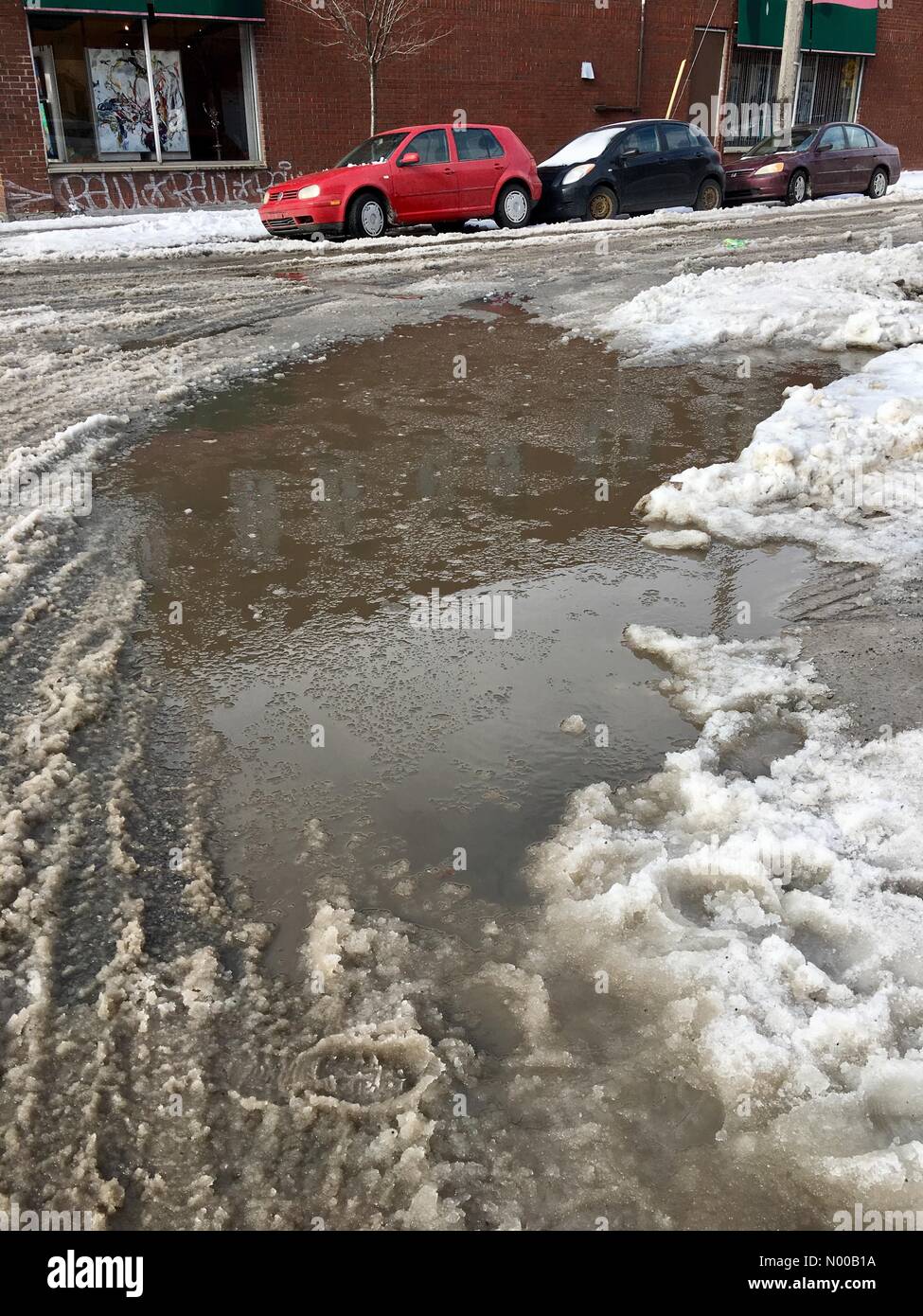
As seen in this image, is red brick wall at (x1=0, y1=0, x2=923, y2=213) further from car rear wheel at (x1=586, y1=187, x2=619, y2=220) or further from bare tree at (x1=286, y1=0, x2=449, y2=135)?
car rear wheel at (x1=586, y1=187, x2=619, y2=220)

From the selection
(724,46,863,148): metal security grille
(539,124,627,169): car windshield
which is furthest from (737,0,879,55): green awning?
(539,124,627,169): car windshield

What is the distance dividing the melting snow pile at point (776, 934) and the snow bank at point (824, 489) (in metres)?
1.70

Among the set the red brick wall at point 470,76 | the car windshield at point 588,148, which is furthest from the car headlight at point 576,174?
the red brick wall at point 470,76

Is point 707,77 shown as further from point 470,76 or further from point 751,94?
point 470,76

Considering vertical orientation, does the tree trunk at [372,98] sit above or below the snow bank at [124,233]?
above

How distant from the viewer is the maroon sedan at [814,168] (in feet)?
62.2

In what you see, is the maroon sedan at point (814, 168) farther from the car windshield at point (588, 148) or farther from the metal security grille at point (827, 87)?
the metal security grille at point (827, 87)

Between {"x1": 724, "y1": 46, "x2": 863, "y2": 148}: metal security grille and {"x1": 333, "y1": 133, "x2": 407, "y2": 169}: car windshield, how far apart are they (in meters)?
15.2

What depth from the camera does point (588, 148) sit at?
1689 cm

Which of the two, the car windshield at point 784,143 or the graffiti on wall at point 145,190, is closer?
the graffiti on wall at point 145,190

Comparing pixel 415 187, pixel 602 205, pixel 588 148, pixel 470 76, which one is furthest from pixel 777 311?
pixel 470 76

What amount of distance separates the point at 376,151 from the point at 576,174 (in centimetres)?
328

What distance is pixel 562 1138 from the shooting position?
2.08m
